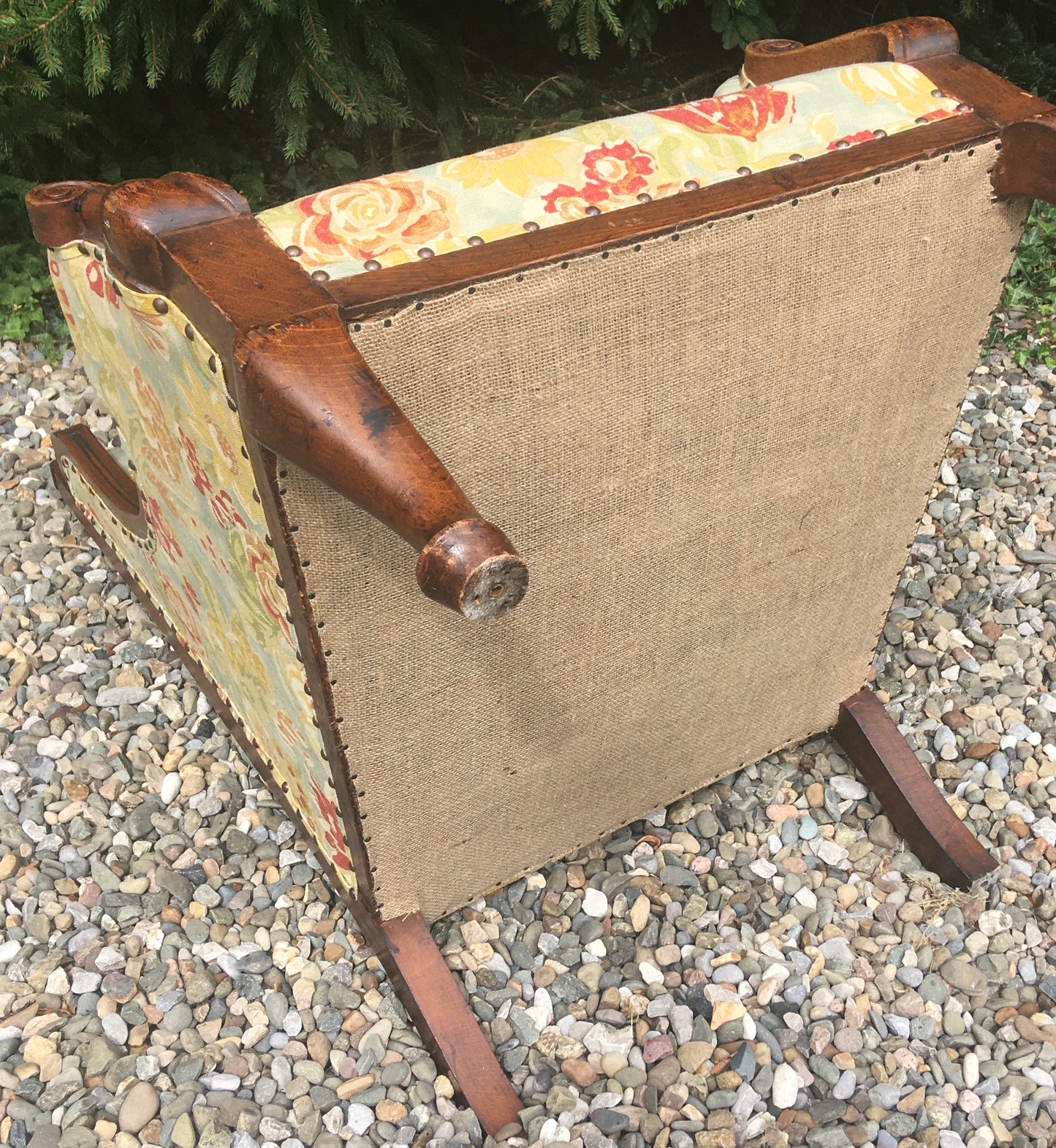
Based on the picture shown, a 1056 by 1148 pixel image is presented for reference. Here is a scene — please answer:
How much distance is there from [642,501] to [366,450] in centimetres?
50

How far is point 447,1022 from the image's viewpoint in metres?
1.52

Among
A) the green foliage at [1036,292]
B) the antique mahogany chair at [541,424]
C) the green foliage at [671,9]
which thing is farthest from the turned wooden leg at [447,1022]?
the green foliage at [1036,292]

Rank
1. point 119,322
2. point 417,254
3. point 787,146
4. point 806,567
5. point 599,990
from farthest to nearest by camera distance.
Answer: point 599,990
point 806,567
point 119,322
point 787,146
point 417,254

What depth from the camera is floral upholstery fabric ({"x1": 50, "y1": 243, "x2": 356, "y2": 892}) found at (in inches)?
42.2

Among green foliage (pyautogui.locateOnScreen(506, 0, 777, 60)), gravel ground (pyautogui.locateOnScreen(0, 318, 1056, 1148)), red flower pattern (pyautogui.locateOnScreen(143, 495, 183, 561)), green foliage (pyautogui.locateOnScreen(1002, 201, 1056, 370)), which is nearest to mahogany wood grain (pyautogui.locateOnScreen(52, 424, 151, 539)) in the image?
red flower pattern (pyautogui.locateOnScreen(143, 495, 183, 561))

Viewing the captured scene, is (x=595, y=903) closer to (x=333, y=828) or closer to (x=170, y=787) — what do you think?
(x=333, y=828)

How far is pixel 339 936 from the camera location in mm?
1707

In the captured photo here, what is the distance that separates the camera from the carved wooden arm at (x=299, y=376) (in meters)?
0.77

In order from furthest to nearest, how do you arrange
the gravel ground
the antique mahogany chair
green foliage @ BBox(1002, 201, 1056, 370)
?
1. green foliage @ BBox(1002, 201, 1056, 370)
2. the gravel ground
3. the antique mahogany chair

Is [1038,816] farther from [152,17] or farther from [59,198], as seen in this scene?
[152,17]

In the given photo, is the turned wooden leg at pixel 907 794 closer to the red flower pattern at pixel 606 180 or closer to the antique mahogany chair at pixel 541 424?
the antique mahogany chair at pixel 541 424

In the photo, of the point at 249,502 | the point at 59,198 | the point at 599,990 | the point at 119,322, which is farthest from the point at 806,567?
the point at 59,198

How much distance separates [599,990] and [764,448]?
85 centimetres

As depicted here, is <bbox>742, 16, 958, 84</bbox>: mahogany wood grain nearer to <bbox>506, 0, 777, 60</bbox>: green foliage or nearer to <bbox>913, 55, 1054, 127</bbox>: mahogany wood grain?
<bbox>913, 55, 1054, 127</bbox>: mahogany wood grain
